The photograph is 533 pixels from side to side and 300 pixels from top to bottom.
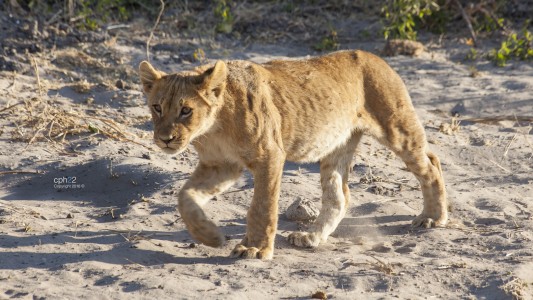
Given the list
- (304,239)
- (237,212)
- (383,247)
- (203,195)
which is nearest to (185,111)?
(203,195)

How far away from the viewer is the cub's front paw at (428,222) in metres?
7.95

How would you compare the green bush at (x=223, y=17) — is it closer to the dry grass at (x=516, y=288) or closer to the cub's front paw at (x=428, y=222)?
the cub's front paw at (x=428, y=222)

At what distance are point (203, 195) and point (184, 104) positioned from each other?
82 cm

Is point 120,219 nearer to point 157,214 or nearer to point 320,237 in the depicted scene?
point 157,214

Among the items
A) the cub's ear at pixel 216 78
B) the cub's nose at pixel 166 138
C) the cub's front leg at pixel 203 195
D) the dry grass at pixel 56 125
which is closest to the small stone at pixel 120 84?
the dry grass at pixel 56 125

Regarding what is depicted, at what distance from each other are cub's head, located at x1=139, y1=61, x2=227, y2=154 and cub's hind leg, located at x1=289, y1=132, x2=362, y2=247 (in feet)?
4.62

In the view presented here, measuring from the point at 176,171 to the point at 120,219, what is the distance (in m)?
1.17

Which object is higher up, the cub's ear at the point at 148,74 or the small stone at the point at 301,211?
the cub's ear at the point at 148,74

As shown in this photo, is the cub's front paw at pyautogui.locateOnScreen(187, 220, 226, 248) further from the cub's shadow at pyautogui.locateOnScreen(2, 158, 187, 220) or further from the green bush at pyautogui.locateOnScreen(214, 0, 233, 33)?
the green bush at pyautogui.locateOnScreen(214, 0, 233, 33)

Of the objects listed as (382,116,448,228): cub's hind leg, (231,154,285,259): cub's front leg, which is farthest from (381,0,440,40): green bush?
(231,154,285,259): cub's front leg

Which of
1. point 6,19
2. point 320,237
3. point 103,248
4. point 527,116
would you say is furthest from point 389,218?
point 6,19

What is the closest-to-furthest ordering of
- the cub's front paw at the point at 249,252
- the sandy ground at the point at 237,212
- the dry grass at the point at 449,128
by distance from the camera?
the sandy ground at the point at 237,212, the cub's front paw at the point at 249,252, the dry grass at the point at 449,128

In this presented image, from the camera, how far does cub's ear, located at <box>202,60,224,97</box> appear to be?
21.6 feet

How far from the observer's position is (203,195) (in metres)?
7.00
